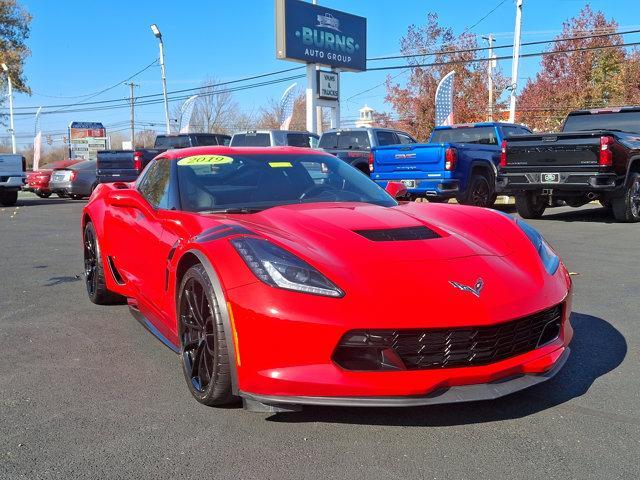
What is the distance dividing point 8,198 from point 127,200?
16.3 metres

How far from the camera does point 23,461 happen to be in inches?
104

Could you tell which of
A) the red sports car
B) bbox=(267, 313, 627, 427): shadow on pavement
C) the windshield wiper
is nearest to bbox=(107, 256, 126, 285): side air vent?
the red sports car

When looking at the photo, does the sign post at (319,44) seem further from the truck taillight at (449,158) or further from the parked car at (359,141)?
the truck taillight at (449,158)

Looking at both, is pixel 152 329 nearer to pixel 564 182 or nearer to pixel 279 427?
pixel 279 427

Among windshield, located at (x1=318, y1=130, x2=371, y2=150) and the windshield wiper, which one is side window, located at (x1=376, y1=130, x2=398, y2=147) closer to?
windshield, located at (x1=318, y1=130, x2=371, y2=150)

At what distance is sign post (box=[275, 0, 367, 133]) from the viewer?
23562mm

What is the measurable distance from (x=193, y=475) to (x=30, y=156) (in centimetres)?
9067

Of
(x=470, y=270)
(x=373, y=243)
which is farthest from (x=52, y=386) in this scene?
(x=470, y=270)

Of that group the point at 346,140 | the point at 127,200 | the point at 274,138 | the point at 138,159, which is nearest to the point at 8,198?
the point at 138,159

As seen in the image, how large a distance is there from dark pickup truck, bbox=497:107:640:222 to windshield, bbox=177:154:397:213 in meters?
7.08

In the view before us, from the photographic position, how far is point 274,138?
16141mm

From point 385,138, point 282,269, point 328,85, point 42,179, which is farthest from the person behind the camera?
point 328,85

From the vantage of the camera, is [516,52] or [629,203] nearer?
[629,203]

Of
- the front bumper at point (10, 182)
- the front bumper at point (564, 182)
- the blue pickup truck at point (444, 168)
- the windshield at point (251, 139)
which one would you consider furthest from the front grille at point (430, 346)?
the front bumper at point (10, 182)
